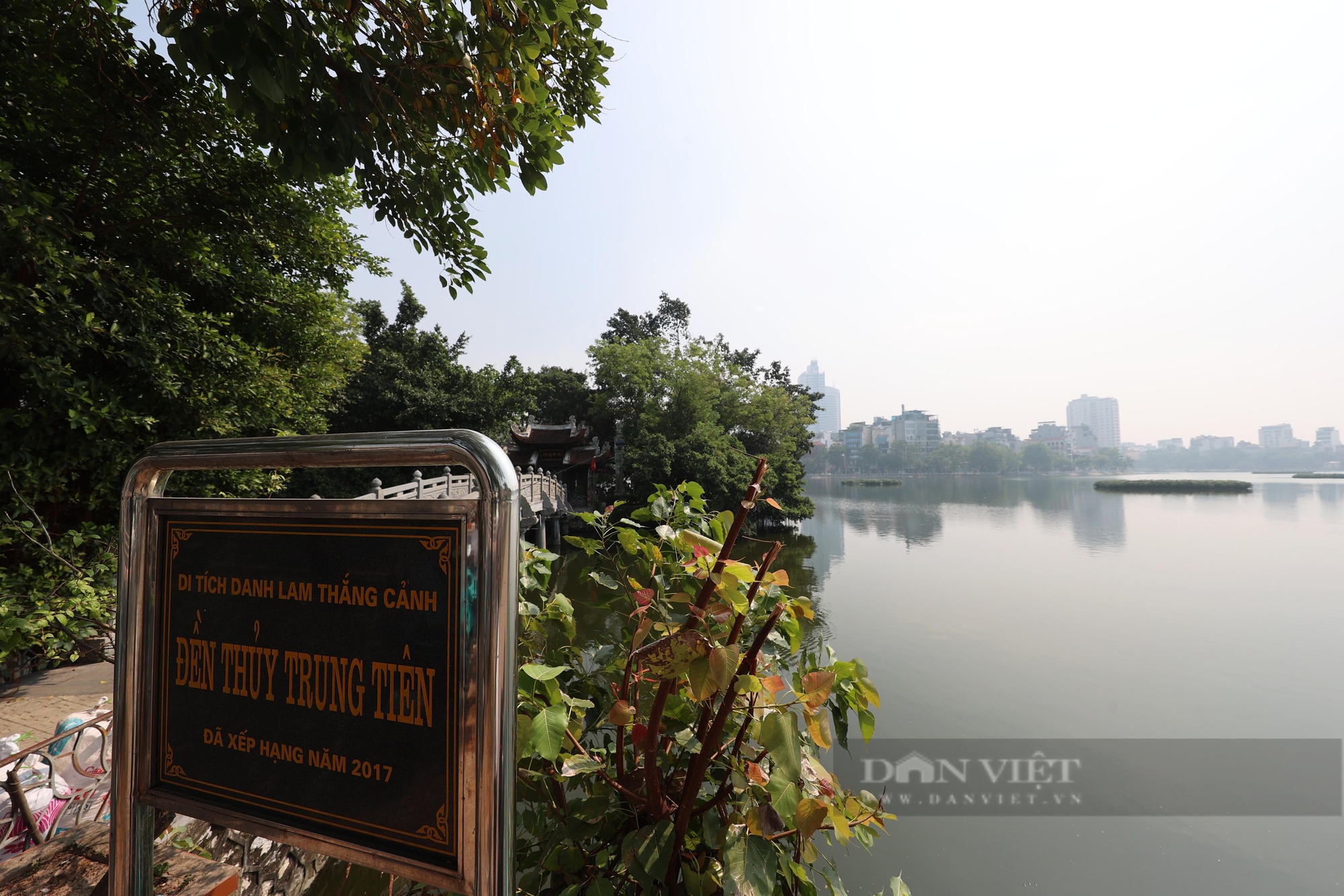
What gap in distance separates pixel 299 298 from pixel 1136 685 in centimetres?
1023

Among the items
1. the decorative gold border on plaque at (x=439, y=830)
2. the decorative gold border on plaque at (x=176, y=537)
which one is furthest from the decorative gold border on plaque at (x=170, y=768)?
the decorative gold border on plaque at (x=439, y=830)

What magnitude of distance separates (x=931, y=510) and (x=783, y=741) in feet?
96.7

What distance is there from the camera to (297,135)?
2.07 meters

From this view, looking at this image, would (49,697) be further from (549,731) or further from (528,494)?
(528,494)

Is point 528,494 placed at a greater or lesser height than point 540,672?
lesser

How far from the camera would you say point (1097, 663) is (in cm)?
764

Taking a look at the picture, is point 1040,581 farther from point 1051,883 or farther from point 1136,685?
point 1051,883

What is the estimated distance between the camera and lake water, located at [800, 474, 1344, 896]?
3.95 metres

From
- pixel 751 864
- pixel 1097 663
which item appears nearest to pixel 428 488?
pixel 751 864

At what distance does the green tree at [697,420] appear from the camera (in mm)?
16422

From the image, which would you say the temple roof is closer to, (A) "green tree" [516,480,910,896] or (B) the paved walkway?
(B) the paved walkway

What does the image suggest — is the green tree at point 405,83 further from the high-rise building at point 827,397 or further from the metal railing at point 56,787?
the high-rise building at point 827,397

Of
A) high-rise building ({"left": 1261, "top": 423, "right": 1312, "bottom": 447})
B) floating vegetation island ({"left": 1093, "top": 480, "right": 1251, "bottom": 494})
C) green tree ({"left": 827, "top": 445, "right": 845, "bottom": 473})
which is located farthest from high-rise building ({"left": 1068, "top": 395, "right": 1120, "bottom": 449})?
floating vegetation island ({"left": 1093, "top": 480, "right": 1251, "bottom": 494})

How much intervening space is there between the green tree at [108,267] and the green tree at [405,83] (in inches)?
69.9
